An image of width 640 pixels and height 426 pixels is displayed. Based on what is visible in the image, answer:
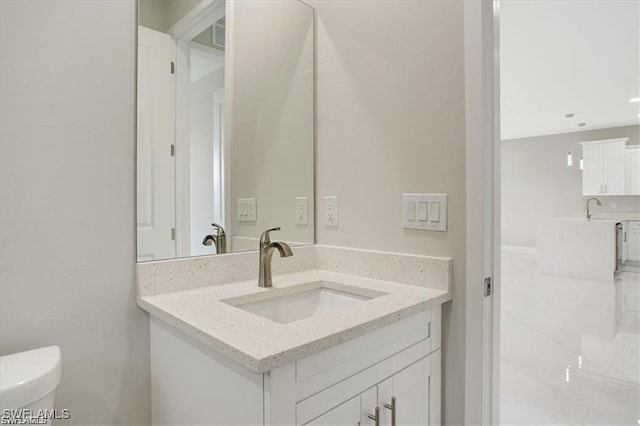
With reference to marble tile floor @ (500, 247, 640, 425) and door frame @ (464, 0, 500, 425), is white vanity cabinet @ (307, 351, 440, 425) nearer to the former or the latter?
door frame @ (464, 0, 500, 425)

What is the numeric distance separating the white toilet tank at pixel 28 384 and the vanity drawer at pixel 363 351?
0.59 metres

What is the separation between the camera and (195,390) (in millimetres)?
908

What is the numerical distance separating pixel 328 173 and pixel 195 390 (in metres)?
1.00

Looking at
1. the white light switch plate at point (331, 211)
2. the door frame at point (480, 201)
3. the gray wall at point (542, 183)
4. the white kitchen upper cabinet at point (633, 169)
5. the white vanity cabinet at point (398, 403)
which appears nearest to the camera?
the white vanity cabinet at point (398, 403)

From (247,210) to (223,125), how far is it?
36cm

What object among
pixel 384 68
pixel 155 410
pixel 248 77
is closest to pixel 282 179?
pixel 248 77

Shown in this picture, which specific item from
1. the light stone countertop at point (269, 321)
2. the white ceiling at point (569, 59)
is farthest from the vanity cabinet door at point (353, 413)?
the white ceiling at point (569, 59)

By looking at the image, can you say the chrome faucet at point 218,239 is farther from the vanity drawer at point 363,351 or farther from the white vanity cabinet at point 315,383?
the vanity drawer at point 363,351

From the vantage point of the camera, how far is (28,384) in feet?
2.52

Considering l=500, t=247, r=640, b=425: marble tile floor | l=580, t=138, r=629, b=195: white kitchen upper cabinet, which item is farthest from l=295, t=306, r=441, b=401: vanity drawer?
l=580, t=138, r=629, b=195: white kitchen upper cabinet

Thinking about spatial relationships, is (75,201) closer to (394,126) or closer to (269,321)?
(269,321)

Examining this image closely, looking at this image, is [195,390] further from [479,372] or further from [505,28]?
[505,28]

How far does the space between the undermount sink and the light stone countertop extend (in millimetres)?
29

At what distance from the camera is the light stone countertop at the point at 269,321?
0.72 metres
